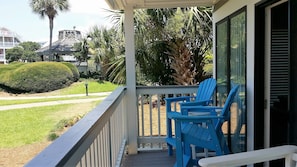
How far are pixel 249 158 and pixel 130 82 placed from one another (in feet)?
9.78

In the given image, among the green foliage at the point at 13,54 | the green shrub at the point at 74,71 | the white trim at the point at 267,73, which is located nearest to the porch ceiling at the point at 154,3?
the white trim at the point at 267,73

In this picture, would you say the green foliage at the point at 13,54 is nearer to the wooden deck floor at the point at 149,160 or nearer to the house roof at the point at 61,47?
the house roof at the point at 61,47

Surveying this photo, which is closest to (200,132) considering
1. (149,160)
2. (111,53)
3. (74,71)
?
(149,160)

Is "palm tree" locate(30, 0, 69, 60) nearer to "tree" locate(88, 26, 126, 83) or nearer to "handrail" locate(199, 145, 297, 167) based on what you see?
"tree" locate(88, 26, 126, 83)

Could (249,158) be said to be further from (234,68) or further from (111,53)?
(111,53)

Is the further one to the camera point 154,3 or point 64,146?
point 154,3

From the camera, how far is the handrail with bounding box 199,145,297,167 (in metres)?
1.41

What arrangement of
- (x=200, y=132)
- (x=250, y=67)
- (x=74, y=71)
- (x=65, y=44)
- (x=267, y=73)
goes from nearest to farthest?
1. (x=267, y=73)
2. (x=250, y=67)
3. (x=200, y=132)
4. (x=74, y=71)
5. (x=65, y=44)

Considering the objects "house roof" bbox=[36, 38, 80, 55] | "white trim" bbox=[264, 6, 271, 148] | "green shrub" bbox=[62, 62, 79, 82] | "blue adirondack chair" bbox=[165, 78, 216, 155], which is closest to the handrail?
"white trim" bbox=[264, 6, 271, 148]

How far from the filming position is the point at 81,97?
619 inches

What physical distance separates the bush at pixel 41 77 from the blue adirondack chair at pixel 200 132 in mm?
13765

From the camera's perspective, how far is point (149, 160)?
4.00m

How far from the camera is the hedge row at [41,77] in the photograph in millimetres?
15508

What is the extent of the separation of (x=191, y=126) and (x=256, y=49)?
43.4 inches
